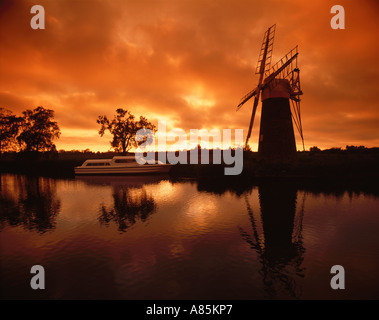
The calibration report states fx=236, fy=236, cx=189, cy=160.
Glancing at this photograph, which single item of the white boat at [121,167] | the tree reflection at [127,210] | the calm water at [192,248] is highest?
the white boat at [121,167]

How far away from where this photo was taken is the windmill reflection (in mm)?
7723

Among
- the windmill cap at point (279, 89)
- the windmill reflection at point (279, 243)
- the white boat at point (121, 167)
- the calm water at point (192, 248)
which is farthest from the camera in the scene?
the white boat at point (121, 167)

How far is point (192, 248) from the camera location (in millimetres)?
10477

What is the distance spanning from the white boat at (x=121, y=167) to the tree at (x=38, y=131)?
1971 cm

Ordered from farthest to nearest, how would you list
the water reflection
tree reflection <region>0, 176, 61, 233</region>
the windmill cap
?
the windmill cap → the water reflection → tree reflection <region>0, 176, 61, 233</region>

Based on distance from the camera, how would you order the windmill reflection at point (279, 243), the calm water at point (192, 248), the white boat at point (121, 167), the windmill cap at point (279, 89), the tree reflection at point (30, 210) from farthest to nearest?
the white boat at point (121, 167) → the windmill cap at point (279, 89) → the tree reflection at point (30, 210) → the windmill reflection at point (279, 243) → the calm water at point (192, 248)

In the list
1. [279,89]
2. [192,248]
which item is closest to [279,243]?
[192,248]

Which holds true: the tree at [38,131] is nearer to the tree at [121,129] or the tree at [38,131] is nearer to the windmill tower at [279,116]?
the tree at [121,129]

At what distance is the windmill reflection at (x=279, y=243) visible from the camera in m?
7.72

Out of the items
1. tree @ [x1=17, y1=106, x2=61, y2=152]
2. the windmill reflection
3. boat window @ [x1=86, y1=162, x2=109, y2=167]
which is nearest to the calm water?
the windmill reflection

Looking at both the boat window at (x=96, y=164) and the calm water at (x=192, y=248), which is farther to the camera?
the boat window at (x=96, y=164)

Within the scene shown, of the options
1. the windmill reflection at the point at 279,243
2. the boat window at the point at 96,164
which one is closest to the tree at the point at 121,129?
the boat window at the point at 96,164

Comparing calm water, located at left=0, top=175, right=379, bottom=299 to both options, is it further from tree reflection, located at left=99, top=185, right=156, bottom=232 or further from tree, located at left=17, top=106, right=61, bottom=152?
tree, located at left=17, top=106, right=61, bottom=152

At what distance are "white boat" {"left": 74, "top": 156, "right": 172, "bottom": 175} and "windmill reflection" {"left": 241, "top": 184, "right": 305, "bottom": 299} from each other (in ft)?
74.6
